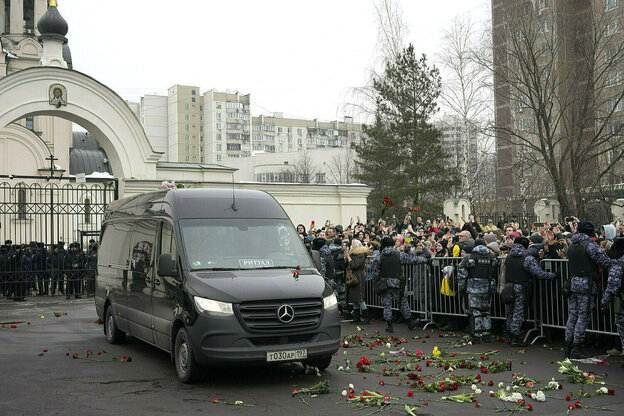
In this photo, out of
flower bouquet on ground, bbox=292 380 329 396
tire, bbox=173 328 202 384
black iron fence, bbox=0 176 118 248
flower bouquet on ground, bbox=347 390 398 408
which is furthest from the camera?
black iron fence, bbox=0 176 118 248

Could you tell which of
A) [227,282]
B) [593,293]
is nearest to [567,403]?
[593,293]

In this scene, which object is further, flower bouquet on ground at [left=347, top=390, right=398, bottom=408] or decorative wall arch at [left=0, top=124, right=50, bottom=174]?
decorative wall arch at [left=0, top=124, right=50, bottom=174]

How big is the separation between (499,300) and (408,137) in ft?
93.5

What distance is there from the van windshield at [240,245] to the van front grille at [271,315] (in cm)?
91

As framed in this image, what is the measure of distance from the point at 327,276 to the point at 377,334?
8.72ft

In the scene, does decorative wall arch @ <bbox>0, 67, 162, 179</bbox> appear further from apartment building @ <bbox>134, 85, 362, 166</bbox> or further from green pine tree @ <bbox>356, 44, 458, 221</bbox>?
apartment building @ <bbox>134, 85, 362, 166</bbox>

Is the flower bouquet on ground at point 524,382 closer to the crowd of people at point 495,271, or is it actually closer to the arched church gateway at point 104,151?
the crowd of people at point 495,271

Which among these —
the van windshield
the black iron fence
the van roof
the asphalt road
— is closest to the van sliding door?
the van roof

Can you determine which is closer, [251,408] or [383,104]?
[251,408]

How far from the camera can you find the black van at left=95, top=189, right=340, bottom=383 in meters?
8.23

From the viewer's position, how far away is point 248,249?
30.7 feet

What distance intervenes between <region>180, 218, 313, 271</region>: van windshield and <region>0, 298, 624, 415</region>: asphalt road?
5.10 feet

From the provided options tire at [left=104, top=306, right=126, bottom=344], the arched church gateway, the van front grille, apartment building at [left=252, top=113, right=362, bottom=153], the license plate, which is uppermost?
apartment building at [left=252, top=113, right=362, bottom=153]

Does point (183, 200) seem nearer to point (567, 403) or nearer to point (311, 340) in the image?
point (311, 340)
